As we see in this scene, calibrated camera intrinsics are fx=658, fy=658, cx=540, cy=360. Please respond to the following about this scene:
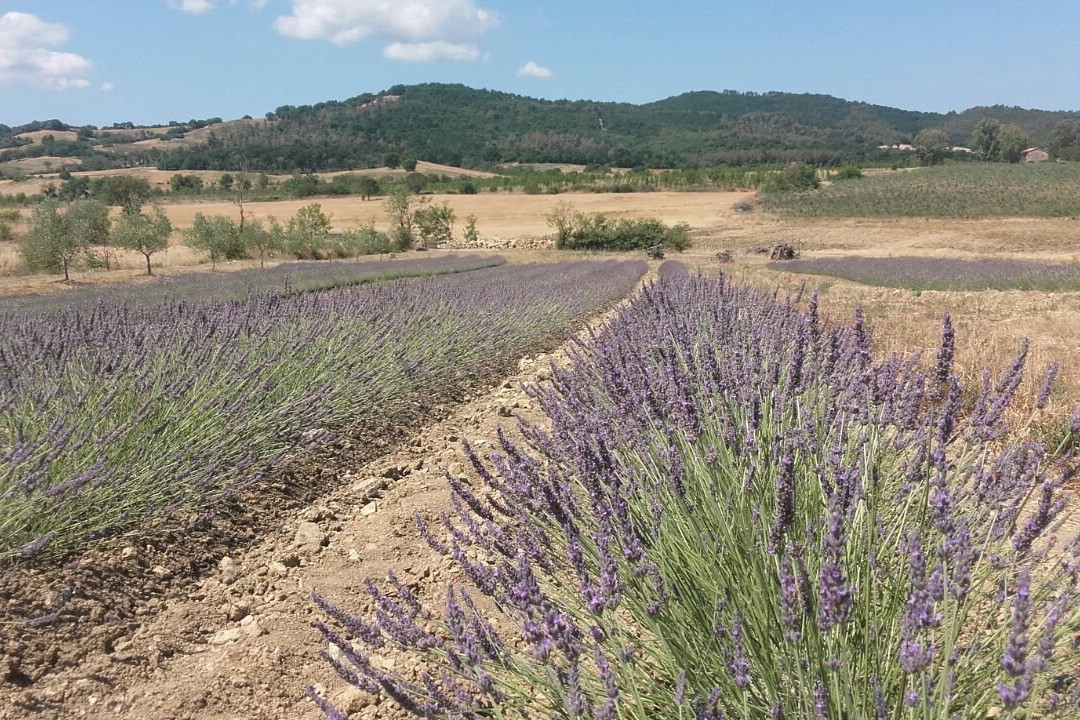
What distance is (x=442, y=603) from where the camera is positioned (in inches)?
102

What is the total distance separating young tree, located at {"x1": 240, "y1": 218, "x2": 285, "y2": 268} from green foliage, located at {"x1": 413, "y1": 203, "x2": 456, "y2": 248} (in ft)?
28.3

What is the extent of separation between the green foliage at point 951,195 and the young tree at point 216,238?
39880mm

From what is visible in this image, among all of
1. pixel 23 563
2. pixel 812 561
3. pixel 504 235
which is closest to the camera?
pixel 812 561

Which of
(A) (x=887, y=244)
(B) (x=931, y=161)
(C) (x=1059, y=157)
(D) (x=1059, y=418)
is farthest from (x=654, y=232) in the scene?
(C) (x=1059, y=157)

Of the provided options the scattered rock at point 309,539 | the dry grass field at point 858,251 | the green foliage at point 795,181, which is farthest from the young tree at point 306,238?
the green foliage at point 795,181

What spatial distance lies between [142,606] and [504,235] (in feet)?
144

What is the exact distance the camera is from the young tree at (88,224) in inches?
907

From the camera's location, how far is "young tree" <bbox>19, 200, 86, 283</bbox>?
21.2 m

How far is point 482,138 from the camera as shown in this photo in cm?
15675

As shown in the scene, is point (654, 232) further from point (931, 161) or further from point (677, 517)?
point (931, 161)

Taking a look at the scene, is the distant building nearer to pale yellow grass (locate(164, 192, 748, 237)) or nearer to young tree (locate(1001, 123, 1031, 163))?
young tree (locate(1001, 123, 1031, 163))

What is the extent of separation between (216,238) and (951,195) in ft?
172

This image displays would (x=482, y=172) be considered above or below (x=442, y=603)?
above

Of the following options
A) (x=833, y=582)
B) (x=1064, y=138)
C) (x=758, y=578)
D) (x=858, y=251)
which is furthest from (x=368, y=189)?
(x=1064, y=138)
